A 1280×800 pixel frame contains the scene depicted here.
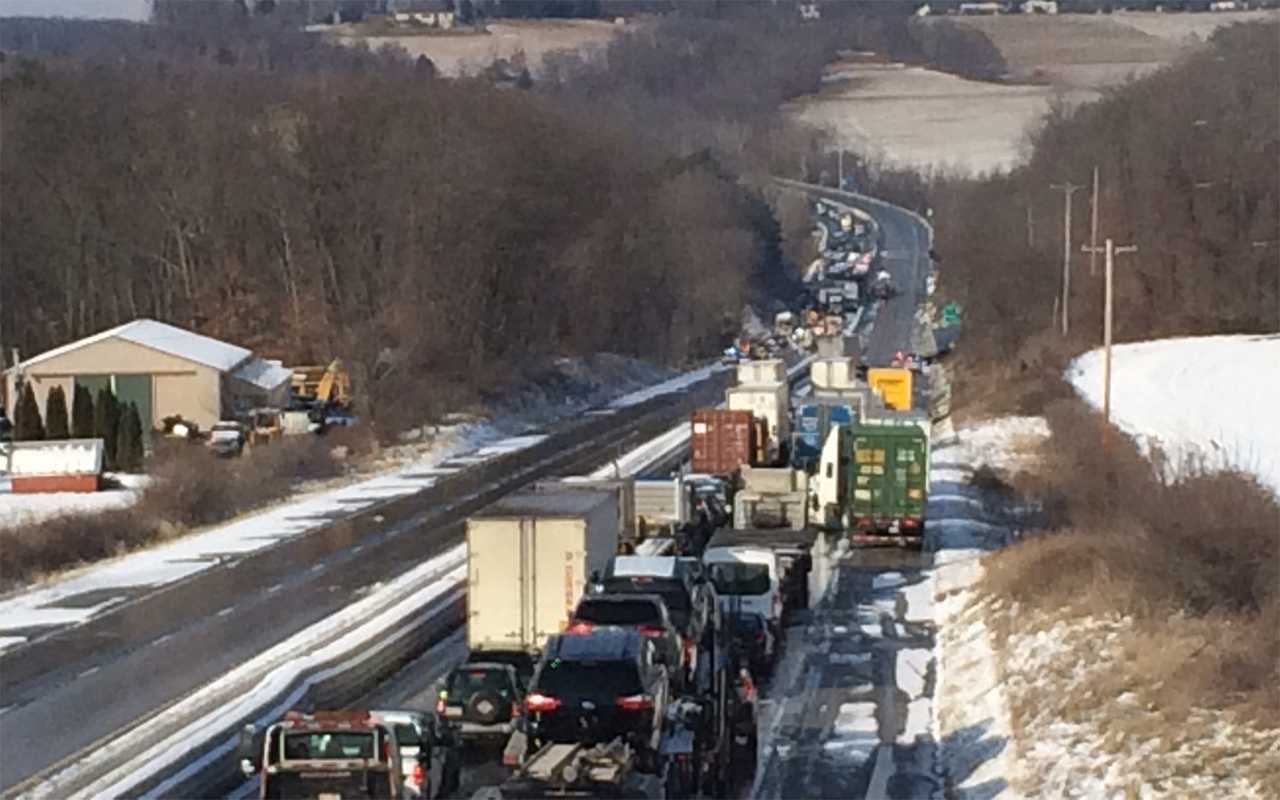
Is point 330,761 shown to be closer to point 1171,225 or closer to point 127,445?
point 127,445

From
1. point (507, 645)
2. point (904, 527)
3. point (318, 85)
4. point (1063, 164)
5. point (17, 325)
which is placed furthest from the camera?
point (1063, 164)

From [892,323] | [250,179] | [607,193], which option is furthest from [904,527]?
[892,323]

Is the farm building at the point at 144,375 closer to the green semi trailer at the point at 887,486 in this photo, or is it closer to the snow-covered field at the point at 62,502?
the snow-covered field at the point at 62,502

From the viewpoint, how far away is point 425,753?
73.0ft

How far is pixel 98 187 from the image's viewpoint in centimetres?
9375

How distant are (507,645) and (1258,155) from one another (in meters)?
91.0

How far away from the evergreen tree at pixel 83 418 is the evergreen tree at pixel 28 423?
3.44 ft

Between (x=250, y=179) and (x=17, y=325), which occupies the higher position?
(x=250, y=179)

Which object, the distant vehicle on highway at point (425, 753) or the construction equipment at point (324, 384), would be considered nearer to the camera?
the distant vehicle on highway at point (425, 753)

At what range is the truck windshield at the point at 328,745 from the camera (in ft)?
64.6

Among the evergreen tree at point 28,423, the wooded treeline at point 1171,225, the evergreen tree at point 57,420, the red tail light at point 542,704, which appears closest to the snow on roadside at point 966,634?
the red tail light at point 542,704

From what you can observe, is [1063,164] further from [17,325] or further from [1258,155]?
[17,325]

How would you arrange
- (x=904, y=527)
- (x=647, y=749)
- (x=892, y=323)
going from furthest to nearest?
(x=892, y=323) < (x=904, y=527) < (x=647, y=749)

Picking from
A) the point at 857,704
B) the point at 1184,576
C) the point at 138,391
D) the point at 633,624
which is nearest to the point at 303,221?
the point at 138,391
